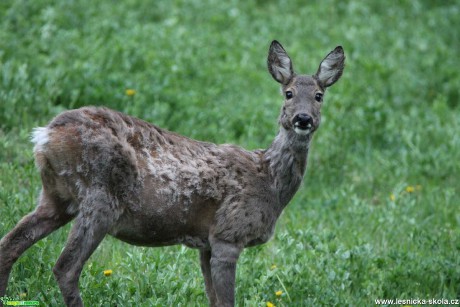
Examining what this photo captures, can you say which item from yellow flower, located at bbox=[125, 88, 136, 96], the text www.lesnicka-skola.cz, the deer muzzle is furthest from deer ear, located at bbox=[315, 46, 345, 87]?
yellow flower, located at bbox=[125, 88, 136, 96]

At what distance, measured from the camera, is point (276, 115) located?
463 inches

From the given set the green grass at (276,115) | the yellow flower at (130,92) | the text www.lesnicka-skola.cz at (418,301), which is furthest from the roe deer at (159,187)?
the yellow flower at (130,92)

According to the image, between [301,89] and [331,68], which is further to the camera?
[331,68]

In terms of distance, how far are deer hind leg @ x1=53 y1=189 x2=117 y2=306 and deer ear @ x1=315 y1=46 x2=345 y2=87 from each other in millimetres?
2308

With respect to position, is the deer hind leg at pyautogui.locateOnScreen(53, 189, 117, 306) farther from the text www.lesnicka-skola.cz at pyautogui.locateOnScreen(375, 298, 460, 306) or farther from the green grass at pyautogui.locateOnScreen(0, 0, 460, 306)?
the text www.lesnicka-skola.cz at pyautogui.locateOnScreen(375, 298, 460, 306)

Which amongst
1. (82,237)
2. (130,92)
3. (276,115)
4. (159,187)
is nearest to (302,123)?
(159,187)

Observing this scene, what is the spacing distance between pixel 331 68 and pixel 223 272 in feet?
6.87

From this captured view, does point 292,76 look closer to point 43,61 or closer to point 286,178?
point 286,178

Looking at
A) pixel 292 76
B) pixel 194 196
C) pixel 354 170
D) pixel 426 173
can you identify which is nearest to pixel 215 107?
pixel 354 170

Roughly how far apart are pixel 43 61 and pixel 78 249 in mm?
4863

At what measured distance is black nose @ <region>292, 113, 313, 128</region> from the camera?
24.6 feet

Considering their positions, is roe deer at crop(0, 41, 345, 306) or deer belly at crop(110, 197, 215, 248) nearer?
roe deer at crop(0, 41, 345, 306)

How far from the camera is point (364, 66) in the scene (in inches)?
538

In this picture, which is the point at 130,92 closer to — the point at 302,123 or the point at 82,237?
the point at 302,123
